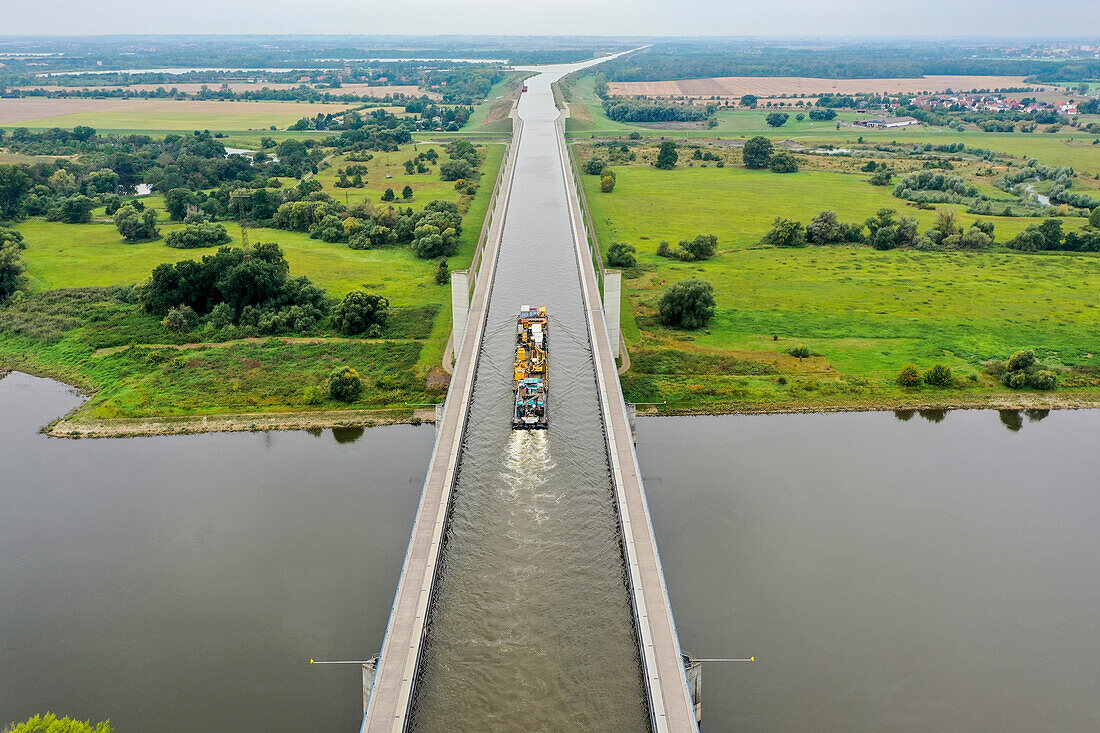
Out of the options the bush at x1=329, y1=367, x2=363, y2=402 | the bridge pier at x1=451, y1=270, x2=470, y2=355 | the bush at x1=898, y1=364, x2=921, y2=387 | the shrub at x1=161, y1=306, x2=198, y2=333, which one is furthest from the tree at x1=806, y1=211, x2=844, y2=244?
the shrub at x1=161, y1=306, x2=198, y2=333

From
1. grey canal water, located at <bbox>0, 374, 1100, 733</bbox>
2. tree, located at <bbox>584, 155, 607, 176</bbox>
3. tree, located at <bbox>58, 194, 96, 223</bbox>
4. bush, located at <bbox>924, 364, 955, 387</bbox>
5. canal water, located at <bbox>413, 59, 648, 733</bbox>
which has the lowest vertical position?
grey canal water, located at <bbox>0, 374, 1100, 733</bbox>

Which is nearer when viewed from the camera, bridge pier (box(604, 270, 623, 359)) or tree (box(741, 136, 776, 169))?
bridge pier (box(604, 270, 623, 359))

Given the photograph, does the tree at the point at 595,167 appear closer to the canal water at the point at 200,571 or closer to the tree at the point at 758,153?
the tree at the point at 758,153

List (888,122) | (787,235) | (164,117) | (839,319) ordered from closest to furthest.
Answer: (839,319), (787,235), (164,117), (888,122)

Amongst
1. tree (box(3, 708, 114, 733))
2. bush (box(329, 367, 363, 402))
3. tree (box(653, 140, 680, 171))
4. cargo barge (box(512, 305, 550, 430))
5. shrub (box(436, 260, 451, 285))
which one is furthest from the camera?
tree (box(653, 140, 680, 171))

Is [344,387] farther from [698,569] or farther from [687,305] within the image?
[687,305]

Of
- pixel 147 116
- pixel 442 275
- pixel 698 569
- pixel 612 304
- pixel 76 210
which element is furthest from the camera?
pixel 147 116

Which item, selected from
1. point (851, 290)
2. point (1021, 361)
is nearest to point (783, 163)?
point (851, 290)

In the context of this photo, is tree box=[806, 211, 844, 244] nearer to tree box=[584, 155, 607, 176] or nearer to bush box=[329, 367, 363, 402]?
tree box=[584, 155, 607, 176]
